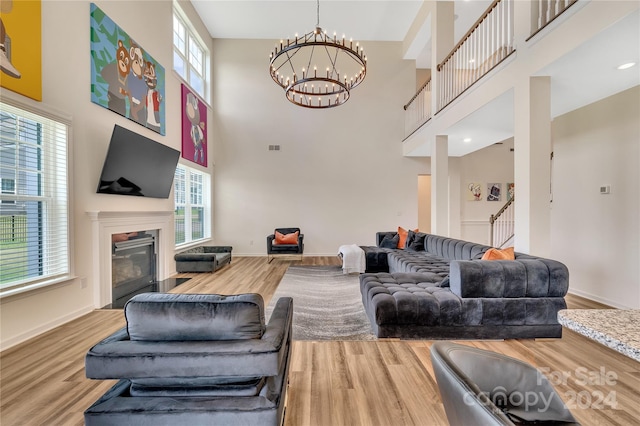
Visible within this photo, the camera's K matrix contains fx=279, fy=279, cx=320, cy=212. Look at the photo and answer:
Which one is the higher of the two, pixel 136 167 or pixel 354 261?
pixel 136 167

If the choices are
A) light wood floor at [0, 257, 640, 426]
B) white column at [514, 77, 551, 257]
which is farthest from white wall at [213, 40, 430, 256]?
light wood floor at [0, 257, 640, 426]

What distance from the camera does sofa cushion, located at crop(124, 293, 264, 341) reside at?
46.1 inches

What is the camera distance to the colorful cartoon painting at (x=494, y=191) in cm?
798

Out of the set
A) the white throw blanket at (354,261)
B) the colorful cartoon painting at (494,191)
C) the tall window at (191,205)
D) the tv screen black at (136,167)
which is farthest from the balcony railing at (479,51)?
the tall window at (191,205)

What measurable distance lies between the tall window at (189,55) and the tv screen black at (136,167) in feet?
7.64

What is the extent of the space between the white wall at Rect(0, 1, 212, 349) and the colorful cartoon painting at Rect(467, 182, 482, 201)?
8.04 metres

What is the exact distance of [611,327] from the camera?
31.8 inches

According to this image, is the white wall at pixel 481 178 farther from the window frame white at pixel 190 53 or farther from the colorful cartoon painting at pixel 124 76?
the colorful cartoon painting at pixel 124 76

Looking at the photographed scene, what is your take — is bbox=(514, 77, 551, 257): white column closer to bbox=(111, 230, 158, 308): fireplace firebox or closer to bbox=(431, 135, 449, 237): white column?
bbox=(431, 135, 449, 237): white column

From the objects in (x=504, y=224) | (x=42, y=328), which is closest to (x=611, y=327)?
(x=42, y=328)

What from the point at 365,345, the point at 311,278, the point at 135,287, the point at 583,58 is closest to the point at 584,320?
the point at 365,345

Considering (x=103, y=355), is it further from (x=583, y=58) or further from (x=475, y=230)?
(x=475, y=230)

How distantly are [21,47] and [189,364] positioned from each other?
3412mm

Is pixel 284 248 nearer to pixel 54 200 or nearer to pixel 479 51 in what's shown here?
pixel 54 200
